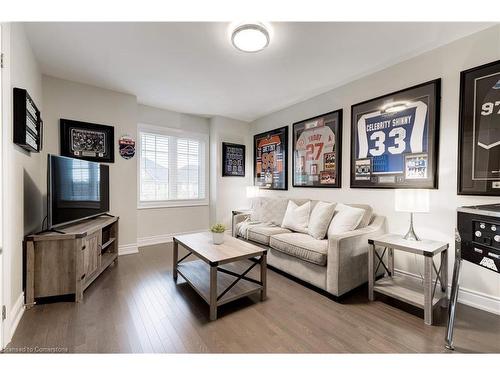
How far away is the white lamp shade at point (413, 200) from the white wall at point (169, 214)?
3538 mm

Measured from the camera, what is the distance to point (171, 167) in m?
4.27

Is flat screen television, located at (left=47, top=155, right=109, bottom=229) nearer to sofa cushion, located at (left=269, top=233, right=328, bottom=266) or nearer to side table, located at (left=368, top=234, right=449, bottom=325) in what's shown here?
sofa cushion, located at (left=269, top=233, right=328, bottom=266)

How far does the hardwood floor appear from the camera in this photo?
148cm

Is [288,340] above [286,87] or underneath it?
underneath

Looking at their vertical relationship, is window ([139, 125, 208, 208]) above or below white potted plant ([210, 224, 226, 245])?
above

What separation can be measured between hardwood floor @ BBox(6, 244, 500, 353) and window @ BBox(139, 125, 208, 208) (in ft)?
6.71

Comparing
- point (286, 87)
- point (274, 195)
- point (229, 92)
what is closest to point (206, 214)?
point (274, 195)

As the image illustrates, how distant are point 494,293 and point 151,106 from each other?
197 inches

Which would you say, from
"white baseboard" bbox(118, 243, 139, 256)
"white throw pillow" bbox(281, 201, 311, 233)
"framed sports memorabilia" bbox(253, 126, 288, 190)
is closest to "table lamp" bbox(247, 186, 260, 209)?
"framed sports memorabilia" bbox(253, 126, 288, 190)

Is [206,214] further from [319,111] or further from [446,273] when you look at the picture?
[446,273]

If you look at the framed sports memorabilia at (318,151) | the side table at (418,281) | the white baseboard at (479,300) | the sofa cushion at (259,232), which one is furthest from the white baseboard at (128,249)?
the white baseboard at (479,300)

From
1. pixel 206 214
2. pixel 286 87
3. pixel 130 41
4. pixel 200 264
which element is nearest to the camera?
pixel 130 41

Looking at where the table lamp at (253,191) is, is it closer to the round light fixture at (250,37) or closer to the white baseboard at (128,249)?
the white baseboard at (128,249)

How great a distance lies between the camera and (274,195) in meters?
4.27
